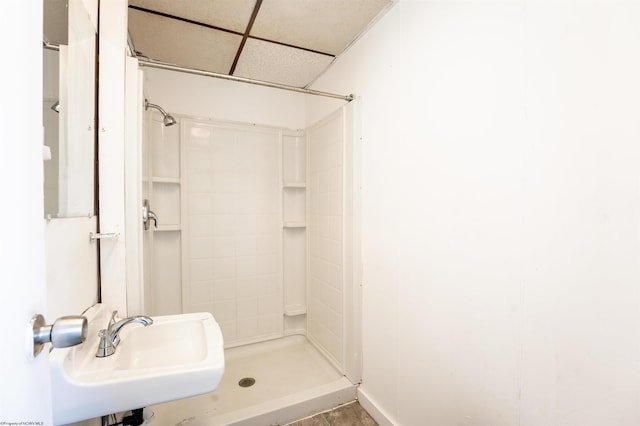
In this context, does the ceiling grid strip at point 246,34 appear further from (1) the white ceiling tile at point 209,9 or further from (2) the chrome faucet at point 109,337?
(2) the chrome faucet at point 109,337

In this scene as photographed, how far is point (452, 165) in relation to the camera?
1.13 meters

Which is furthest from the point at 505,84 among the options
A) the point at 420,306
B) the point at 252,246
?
the point at 252,246

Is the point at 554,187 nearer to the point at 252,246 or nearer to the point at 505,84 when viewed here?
the point at 505,84

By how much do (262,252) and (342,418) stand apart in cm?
132

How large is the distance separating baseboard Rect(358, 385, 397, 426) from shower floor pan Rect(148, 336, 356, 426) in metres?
0.06

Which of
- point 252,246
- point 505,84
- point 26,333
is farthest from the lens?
point 252,246

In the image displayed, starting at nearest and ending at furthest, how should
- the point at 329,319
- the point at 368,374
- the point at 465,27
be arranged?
the point at 465,27 < the point at 368,374 < the point at 329,319

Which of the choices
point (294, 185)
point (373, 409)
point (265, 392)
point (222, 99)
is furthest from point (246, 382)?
point (222, 99)

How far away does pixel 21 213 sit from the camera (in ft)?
1.28

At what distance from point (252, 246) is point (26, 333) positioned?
1965mm

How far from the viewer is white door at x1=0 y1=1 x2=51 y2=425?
0.35m

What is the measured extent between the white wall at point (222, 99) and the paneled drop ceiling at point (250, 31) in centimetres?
14

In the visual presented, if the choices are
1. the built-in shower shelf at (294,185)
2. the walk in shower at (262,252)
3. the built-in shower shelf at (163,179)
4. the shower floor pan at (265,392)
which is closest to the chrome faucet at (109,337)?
the shower floor pan at (265,392)

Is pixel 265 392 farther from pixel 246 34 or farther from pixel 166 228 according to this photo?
pixel 246 34
